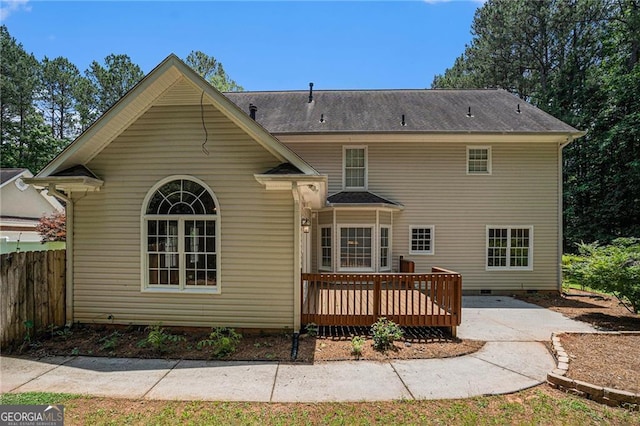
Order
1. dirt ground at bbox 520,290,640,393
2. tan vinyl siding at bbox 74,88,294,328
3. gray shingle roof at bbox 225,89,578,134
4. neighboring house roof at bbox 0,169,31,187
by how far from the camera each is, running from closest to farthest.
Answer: dirt ground at bbox 520,290,640,393 < tan vinyl siding at bbox 74,88,294,328 < gray shingle roof at bbox 225,89,578,134 < neighboring house roof at bbox 0,169,31,187

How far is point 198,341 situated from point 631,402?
666 centimetres

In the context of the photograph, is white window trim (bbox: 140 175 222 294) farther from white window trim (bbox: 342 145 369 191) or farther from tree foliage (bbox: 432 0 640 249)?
tree foliage (bbox: 432 0 640 249)

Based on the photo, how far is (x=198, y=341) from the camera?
5910 mm

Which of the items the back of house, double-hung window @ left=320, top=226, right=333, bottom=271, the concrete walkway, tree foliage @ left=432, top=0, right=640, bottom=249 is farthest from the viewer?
tree foliage @ left=432, top=0, right=640, bottom=249

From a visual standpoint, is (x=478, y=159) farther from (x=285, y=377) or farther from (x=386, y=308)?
(x=285, y=377)

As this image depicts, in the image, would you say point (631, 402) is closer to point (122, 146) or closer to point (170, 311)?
point (170, 311)

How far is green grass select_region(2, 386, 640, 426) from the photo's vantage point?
3514 millimetres

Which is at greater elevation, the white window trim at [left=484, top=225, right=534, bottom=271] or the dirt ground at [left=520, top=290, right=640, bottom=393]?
the white window trim at [left=484, top=225, right=534, bottom=271]

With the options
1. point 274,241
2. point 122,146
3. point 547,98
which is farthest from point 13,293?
point 547,98

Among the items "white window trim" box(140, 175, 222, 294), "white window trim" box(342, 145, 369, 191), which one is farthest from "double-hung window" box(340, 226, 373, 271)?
"white window trim" box(140, 175, 222, 294)

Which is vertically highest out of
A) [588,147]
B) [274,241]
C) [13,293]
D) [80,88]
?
[80,88]

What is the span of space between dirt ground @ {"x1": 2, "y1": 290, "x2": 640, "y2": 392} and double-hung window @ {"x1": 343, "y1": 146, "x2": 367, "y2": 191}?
6.16 m

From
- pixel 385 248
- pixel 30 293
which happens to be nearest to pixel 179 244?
pixel 30 293

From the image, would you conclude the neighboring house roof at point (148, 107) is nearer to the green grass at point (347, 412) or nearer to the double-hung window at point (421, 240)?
the green grass at point (347, 412)
